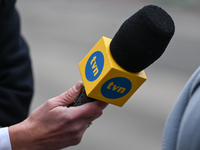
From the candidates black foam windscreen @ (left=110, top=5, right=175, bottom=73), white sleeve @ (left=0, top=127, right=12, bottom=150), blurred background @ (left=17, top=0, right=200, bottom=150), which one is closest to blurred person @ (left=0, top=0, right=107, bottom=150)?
white sleeve @ (left=0, top=127, right=12, bottom=150)

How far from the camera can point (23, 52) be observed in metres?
1.28

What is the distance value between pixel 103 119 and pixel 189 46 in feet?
6.68

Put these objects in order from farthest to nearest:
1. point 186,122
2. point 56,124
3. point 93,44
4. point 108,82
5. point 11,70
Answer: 1. point 93,44
2. point 11,70
3. point 56,124
4. point 108,82
5. point 186,122

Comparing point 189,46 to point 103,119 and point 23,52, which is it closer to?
point 103,119

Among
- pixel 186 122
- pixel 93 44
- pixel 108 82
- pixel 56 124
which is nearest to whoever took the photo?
pixel 186 122

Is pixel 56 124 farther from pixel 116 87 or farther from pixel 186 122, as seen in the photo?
pixel 186 122

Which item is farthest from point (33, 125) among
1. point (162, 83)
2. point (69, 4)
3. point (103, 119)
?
point (69, 4)

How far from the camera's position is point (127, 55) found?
716 mm

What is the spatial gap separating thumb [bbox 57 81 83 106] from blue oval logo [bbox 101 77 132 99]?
0.37ft

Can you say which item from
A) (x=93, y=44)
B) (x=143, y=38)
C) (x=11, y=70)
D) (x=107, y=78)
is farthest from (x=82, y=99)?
(x=93, y=44)

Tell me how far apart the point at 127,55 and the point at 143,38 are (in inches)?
2.5

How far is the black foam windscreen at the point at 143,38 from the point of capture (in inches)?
26.3

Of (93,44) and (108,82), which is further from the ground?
(108,82)

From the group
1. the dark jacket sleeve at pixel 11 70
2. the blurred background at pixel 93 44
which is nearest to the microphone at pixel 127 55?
the dark jacket sleeve at pixel 11 70
